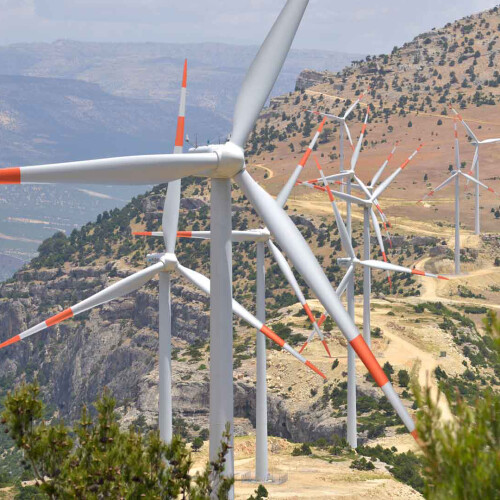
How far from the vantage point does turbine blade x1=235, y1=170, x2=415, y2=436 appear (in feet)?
117

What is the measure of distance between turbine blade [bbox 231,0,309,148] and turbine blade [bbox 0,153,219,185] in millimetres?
4942

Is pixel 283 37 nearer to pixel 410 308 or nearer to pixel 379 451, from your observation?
pixel 379 451

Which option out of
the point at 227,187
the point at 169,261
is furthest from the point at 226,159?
the point at 169,261

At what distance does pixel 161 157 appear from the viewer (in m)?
39.2

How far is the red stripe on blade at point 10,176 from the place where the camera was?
1287 inches

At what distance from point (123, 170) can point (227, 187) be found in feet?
18.4

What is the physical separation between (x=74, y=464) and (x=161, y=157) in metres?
11.7

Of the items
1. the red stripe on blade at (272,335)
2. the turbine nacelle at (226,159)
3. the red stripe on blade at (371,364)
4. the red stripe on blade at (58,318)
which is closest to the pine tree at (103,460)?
the red stripe on blade at (58,318)

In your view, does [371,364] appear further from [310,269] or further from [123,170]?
[123,170]

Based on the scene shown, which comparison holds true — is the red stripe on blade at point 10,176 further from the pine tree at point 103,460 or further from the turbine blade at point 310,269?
the turbine blade at point 310,269

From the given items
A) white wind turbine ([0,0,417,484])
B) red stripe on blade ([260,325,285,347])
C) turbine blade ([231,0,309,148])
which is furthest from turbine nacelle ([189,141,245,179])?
red stripe on blade ([260,325,285,347])

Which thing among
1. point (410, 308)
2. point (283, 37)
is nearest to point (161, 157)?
point (283, 37)

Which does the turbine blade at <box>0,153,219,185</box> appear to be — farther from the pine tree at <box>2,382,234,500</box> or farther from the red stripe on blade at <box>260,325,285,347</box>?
the red stripe on blade at <box>260,325,285,347</box>

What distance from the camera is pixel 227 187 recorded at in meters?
42.5
